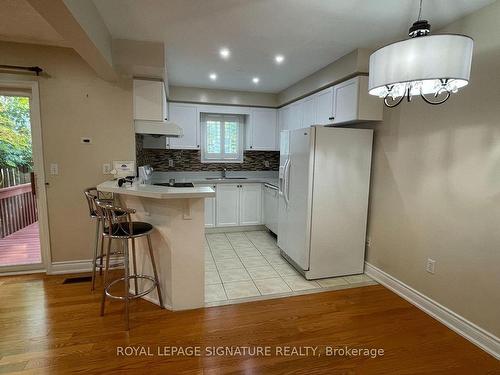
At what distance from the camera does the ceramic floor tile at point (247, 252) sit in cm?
374

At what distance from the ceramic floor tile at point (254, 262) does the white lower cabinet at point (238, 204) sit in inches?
47.1

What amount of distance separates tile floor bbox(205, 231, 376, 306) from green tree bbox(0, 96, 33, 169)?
8.04 feet

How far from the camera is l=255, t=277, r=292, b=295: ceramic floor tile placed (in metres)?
2.77

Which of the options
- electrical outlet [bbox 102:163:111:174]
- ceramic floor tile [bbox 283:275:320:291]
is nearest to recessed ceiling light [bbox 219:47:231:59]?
electrical outlet [bbox 102:163:111:174]

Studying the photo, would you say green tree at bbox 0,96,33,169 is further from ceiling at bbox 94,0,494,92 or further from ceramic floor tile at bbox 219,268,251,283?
ceramic floor tile at bbox 219,268,251,283

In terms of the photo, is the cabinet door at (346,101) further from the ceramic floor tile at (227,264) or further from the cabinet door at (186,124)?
the cabinet door at (186,124)

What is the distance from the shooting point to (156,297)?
2.49 meters

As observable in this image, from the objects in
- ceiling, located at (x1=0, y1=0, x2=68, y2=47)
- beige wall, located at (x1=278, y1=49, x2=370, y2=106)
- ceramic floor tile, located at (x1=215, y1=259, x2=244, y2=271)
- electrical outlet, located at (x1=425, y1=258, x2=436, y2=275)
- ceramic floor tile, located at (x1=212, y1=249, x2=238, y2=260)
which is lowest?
ceramic floor tile, located at (x1=215, y1=259, x2=244, y2=271)

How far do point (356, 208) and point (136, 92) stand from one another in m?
2.85

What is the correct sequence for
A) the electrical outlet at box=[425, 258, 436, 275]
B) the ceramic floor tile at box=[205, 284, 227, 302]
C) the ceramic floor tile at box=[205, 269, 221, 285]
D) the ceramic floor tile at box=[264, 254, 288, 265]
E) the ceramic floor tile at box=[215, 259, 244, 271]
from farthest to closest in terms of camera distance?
the ceramic floor tile at box=[264, 254, 288, 265]
the ceramic floor tile at box=[215, 259, 244, 271]
the ceramic floor tile at box=[205, 269, 221, 285]
the ceramic floor tile at box=[205, 284, 227, 302]
the electrical outlet at box=[425, 258, 436, 275]

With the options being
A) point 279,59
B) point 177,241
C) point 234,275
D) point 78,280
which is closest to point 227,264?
point 234,275

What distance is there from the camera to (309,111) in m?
3.80

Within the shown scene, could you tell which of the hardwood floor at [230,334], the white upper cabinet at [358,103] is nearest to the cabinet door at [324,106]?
the white upper cabinet at [358,103]

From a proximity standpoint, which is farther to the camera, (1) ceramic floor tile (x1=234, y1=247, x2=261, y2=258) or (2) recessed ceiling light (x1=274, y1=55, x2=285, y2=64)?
(1) ceramic floor tile (x1=234, y1=247, x2=261, y2=258)
